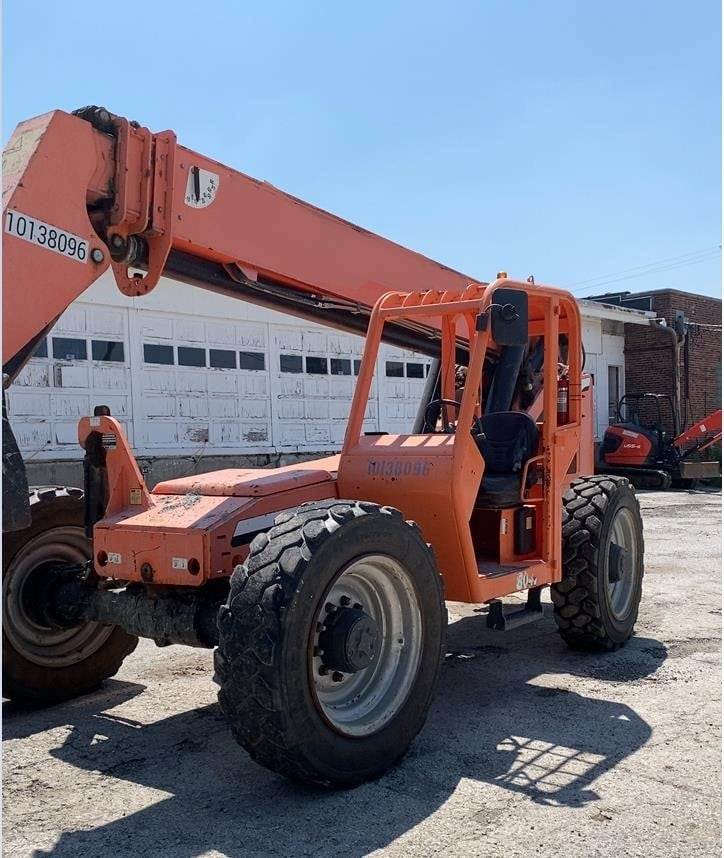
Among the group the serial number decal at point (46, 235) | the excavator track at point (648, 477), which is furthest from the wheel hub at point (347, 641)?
the excavator track at point (648, 477)

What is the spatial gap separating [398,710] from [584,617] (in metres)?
2.38

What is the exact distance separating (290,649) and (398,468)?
66.0 inches

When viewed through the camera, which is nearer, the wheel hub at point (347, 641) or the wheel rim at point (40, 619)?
the wheel hub at point (347, 641)

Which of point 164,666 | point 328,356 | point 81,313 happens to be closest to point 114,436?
point 164,666

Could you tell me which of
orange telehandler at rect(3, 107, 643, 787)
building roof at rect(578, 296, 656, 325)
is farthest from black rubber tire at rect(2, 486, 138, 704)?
building roof at rect(578, 296, 656, 325)

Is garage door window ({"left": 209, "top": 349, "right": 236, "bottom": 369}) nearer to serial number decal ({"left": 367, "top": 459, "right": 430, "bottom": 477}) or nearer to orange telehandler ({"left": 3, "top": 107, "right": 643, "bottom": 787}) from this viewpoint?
orange telehandler ({"left": 3, "top": 107, "right": 643, "bottom": 787})

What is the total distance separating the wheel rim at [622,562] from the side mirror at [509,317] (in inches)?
81.9

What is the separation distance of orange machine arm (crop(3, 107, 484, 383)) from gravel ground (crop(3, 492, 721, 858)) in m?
2.04

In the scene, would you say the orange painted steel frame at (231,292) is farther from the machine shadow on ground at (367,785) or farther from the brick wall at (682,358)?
the brick wall at (682,358)

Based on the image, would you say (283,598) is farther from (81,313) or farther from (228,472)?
(81,313)

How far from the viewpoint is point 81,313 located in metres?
13.8

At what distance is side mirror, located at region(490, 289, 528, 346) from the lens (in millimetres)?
5086

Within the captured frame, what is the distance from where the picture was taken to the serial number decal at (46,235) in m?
4.15

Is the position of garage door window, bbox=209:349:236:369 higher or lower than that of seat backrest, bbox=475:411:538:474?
higher
